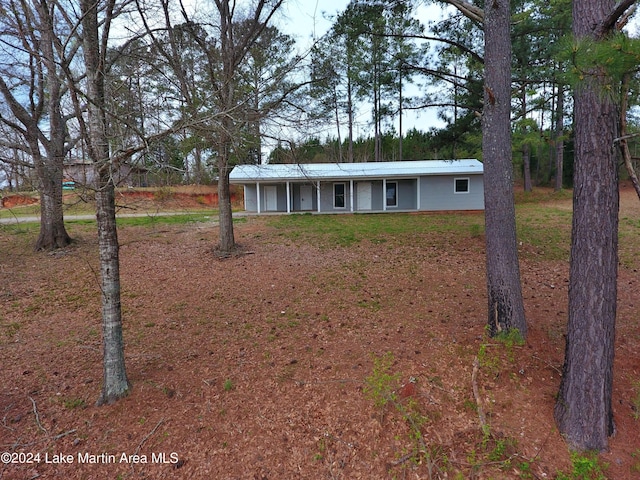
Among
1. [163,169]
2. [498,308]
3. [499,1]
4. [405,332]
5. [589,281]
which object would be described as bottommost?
[405,332]

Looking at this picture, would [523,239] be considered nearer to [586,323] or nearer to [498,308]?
[498,308]

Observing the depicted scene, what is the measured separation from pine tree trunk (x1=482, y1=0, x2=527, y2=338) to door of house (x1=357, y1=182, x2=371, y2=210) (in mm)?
13373

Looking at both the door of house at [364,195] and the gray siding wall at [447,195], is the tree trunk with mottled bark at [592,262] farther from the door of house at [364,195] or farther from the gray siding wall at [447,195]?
the door of house at [364,195]

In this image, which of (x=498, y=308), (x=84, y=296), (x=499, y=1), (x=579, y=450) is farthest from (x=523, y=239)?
(x=84, y=296)

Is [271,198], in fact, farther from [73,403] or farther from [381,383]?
[381,383]

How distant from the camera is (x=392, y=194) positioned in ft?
55.1

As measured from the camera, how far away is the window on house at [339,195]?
16953mm

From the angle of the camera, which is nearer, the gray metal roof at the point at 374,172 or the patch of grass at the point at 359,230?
the patch of grass at the point at 359,230

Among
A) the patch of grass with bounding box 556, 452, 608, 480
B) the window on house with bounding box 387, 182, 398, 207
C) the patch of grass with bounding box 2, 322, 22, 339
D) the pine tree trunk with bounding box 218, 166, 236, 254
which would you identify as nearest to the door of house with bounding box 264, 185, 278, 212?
the window on house with bounding box 387, 182, 398, 207

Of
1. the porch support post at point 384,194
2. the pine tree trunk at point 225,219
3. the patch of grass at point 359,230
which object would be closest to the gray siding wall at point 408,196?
the porch support post at point 384,194

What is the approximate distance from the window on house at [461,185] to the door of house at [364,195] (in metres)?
4.31

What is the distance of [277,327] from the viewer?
13.6 feet

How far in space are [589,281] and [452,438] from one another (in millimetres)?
1492

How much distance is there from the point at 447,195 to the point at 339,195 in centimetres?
547
